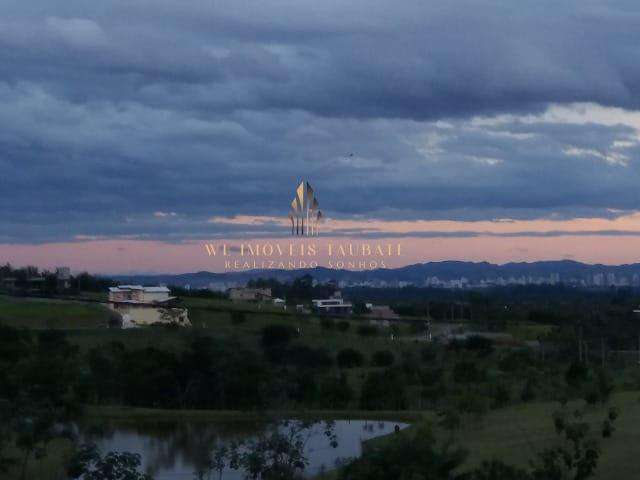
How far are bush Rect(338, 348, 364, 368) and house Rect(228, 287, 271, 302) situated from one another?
28.8 metres

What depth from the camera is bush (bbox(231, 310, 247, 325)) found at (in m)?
65.4

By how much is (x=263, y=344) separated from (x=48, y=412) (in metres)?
31.0

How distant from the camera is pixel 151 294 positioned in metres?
73.6

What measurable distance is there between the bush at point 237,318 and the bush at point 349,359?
1307cm

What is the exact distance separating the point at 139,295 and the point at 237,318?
A: 33.1ft

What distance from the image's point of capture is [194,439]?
109ft

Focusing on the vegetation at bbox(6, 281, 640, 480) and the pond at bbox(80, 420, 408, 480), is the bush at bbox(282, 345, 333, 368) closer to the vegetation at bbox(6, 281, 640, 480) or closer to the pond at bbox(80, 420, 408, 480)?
the vegetation at bbox(6, 281, 640, 480)

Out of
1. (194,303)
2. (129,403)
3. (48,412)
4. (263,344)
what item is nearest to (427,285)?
(194,303)

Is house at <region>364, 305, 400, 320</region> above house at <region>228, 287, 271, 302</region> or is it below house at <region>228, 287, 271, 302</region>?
below

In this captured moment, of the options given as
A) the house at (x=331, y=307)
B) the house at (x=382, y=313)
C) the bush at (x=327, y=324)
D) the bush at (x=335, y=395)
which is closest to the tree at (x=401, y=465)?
the bush at (x=335, y=395)

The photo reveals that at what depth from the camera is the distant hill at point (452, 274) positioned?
321 ft

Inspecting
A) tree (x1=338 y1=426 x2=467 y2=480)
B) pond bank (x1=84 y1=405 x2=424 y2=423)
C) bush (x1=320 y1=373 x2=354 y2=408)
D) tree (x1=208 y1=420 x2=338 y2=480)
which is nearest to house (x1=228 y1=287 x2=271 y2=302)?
bush (x1=320 y1=373 x2=354 y2=408)

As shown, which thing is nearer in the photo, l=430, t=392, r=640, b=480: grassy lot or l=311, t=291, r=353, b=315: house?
l=430, t=392, r=640, b=480: grassy lot

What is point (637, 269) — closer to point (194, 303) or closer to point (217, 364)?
point (194, 303)
